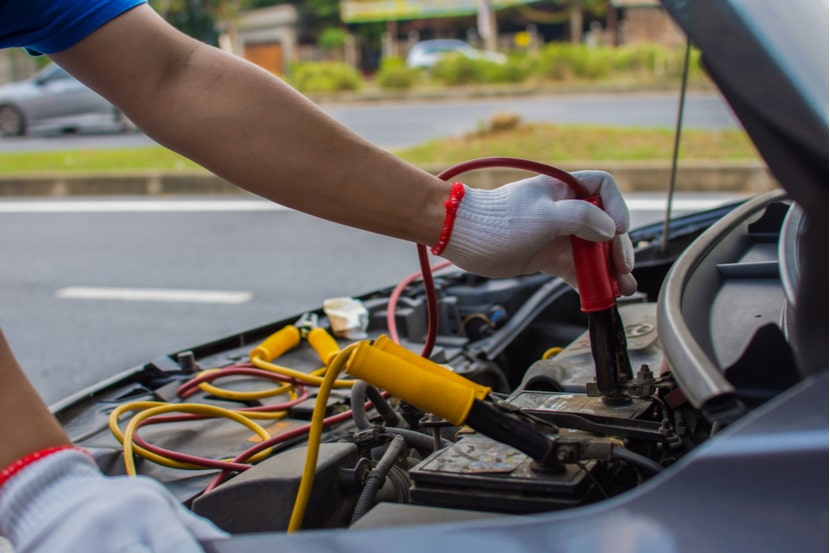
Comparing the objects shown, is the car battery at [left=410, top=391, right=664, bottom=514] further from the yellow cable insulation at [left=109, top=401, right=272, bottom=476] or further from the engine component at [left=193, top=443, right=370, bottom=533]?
the yellow cable insulation at [left=109, top=401, right=272, bottom=476]

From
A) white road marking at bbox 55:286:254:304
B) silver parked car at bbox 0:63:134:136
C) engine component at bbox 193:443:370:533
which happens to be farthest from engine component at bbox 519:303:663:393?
silver parked car at bbox 0:63:134:136

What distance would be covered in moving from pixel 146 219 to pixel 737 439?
8.11m

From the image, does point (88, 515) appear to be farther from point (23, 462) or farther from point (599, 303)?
point (599, 303)

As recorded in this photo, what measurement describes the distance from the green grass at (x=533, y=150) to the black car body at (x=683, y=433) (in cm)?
766

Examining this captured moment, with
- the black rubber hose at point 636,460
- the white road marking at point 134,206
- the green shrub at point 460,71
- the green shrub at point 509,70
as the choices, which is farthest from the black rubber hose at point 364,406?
the green shrub at point 460,71

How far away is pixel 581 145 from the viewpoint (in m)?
9.87

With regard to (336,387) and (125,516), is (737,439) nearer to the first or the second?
(125,516)

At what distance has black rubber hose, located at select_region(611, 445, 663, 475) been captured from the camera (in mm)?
1160

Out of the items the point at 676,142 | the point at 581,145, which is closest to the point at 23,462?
the point at 676,142

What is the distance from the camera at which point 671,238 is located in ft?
8.46

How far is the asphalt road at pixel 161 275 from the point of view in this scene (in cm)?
488

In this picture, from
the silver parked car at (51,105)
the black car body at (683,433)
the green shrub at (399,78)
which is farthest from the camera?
the green shrub at (399,78)

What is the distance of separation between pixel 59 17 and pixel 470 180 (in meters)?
6.62

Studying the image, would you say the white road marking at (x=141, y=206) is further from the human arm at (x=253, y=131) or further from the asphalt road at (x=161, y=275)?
the human arm at (x=253, y=131)
